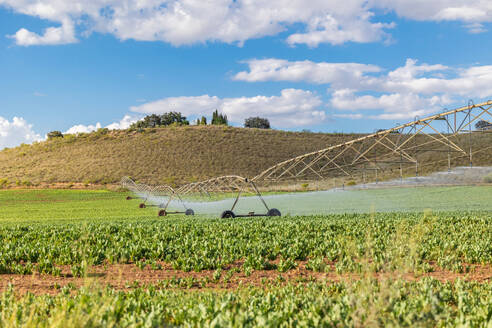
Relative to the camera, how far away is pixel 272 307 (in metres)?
5.78

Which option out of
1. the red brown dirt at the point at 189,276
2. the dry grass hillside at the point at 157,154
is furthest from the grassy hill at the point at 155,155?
the red brown dirt at the point at 189,276

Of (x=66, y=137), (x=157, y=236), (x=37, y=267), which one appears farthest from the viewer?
(x=66, y=137)

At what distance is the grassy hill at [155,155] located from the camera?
81.2 metres

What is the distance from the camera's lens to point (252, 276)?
28.9 ft

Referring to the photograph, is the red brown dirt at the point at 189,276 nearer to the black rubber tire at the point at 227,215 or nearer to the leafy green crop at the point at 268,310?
the leafy green crop at the point at 268,310

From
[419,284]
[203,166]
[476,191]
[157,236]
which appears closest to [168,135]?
[203,166]

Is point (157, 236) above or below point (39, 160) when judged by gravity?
below

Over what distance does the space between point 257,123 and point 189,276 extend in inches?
5025

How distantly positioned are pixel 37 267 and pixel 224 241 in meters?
4.91

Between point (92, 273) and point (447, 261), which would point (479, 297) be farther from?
→ point (92, 273)

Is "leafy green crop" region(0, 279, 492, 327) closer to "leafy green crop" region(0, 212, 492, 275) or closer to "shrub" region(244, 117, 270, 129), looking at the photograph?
"leafy green crop" region(0, 212, 492, 275)

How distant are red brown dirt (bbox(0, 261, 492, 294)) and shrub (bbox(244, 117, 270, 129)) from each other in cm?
12561

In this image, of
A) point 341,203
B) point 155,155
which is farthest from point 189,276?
point 155,155

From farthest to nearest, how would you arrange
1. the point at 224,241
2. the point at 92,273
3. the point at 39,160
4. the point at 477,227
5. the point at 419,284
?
1. the point at 39,160
2. the point at 477,227
3. the point at 224,241
4. the point at 92,273
5. the point at 419,284
